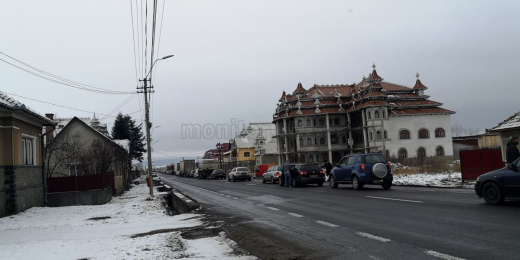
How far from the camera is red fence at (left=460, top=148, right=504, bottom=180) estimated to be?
20797mm

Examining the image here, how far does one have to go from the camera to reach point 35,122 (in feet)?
60.5

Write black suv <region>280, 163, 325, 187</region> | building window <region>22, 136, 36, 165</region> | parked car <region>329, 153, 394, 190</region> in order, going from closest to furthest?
1. building window <region>22, 136, 36, 165</region>
2. parked car <region>329, 153, 394, 190</region>
3. black suv <region>280, 163, 325, 187</region>

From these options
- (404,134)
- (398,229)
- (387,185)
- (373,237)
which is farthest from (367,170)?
(404,134)

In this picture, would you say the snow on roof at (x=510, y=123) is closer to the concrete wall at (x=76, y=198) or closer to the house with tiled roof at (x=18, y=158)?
the concrete wall at (x=76, y=198)

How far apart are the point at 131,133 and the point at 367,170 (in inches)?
2411

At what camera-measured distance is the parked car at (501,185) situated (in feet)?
35.8

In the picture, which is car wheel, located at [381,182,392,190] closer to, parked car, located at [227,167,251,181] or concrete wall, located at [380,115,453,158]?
parked car, located at [227,167,251,181]

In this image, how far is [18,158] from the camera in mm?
15930

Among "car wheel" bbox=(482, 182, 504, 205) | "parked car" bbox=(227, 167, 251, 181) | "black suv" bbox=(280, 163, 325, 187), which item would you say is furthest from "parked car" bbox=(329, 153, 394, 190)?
A: "parked car" bbox=(227, 167, 251, 181)

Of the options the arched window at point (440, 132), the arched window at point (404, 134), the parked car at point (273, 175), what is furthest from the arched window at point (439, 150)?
the parked car at point (273, 175)

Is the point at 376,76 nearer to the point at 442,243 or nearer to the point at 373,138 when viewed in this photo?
the point at 373,138

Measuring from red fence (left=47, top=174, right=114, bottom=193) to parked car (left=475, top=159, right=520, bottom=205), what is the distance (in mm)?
17149

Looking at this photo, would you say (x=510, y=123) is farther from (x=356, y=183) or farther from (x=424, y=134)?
(x=424, y=134)

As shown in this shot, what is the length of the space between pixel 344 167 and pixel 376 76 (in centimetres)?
5399
